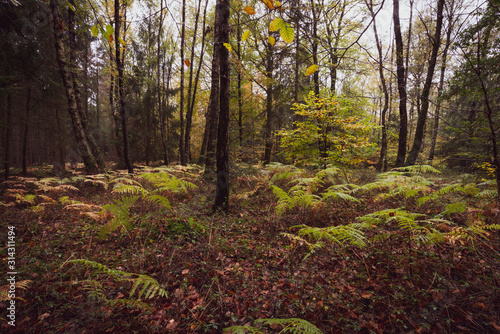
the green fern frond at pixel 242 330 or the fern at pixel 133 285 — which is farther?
the fern at pixel 133 285

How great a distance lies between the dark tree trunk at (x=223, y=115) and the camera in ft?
13.6

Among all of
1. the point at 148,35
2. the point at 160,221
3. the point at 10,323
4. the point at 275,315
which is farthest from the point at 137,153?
the point at 275,315

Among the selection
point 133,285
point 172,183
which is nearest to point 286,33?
point 133,285

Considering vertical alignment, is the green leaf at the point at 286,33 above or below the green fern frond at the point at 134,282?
above

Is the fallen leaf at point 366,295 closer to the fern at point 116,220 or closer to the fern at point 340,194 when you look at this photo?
the fern at point 340,194

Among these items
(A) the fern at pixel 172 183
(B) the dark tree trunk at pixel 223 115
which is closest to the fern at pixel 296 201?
(B) the dark tree trunk at pixel 223 115

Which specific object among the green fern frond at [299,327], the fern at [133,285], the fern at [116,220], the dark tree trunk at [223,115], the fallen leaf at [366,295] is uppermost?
the dark tree trunk at [223,115]

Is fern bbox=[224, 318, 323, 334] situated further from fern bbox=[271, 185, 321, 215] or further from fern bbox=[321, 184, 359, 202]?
fern bbox=[321, 184, 359, 202]

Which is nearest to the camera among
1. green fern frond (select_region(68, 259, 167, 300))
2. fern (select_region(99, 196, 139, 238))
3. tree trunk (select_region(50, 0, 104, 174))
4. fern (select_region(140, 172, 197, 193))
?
green fern frond (select_region(68, 259, 167, 300))

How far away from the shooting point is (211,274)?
283cm

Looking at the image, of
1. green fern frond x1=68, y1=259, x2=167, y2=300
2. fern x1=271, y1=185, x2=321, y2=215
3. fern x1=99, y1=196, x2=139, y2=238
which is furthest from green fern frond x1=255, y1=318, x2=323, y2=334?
fern x1=99, y1=196, x2=139, y2=238

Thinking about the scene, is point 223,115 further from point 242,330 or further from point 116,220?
point 242,330

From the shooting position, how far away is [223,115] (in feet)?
14.8

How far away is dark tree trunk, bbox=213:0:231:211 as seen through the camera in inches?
163
